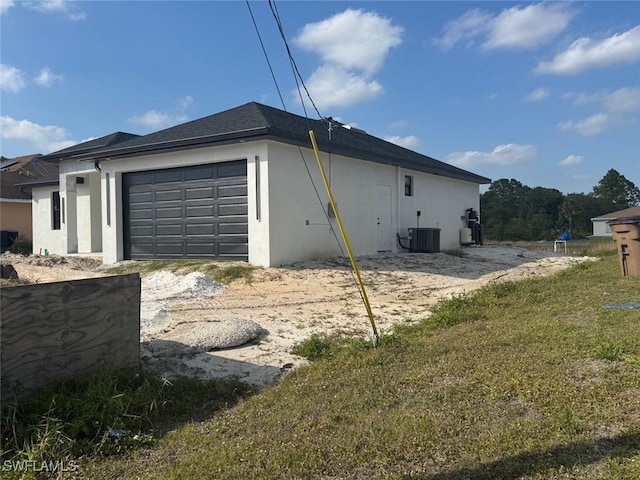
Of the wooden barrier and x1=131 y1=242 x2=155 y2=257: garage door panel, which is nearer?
the wooden barrier

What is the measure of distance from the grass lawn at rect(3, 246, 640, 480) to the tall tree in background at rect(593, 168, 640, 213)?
71.3 metres

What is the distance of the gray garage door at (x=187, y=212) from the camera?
12750mm

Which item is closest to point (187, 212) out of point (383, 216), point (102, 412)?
point (383, 216)

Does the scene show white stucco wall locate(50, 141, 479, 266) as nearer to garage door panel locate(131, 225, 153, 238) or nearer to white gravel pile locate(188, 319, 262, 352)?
garage door panel locate(131, 225, 153, 238)

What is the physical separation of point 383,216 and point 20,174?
77.6 feet

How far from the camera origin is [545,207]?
6562cm

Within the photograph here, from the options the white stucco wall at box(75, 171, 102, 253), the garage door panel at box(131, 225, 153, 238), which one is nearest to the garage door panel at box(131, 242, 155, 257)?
the garage door panel at box(131, 225, 153, 238)

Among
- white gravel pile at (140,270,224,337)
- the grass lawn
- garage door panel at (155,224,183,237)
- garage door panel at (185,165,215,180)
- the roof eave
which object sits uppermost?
the roof eave

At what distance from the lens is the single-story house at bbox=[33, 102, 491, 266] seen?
40.2 ft

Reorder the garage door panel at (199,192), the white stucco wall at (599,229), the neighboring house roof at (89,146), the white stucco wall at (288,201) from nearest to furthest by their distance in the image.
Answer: the white stucco wall at (288,201) → the garage door panel at (199,192) → the neighboring house roof at (89,146) → the white stucco wall at (599,229)

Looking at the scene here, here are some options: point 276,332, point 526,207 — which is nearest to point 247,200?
point 276,332

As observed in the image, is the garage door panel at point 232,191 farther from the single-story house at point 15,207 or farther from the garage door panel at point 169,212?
the single-story house at point 15,207

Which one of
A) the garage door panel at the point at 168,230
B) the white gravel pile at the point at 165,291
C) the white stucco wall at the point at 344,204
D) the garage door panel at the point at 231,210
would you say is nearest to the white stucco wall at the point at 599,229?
the white stucco wall at the point at 344,204
